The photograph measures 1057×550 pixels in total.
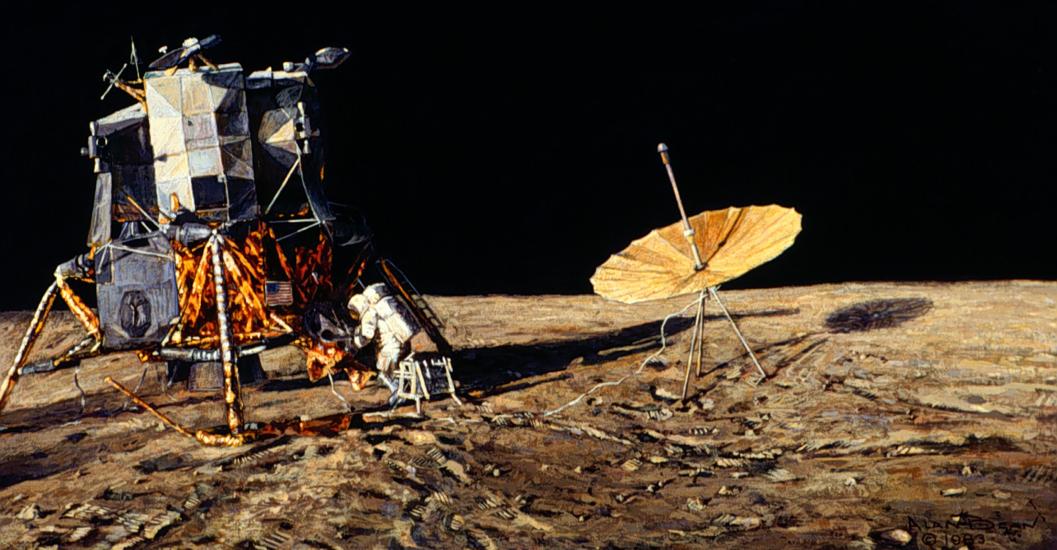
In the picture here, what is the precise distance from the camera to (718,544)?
371cm

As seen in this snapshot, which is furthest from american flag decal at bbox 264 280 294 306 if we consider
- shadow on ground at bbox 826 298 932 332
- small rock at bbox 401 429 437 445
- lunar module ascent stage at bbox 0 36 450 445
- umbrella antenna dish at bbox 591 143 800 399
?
shadow on ground at bbox 826 298 932 332

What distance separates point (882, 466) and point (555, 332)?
4344 mm

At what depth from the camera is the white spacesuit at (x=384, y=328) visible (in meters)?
6.15

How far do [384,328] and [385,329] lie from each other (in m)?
0.01

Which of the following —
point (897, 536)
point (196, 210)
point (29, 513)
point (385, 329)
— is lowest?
point (897, 536)

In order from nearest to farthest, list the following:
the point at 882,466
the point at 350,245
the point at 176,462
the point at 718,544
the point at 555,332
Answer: the point at 718,544
the point at 882,466
the point at 176,462
the point at 350,245
the point at 555,332

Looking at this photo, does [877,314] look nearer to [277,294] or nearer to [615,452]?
[615,452]

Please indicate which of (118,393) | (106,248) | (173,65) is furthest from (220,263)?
(118,393)

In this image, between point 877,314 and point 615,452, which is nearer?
point 615,452

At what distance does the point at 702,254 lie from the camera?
6008 millimetres

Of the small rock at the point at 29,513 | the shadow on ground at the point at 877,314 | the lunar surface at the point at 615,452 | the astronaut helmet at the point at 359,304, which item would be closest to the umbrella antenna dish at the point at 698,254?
the lunar surface at the point at 615,452

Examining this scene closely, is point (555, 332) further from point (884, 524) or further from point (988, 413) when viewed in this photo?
point (884, 524)
